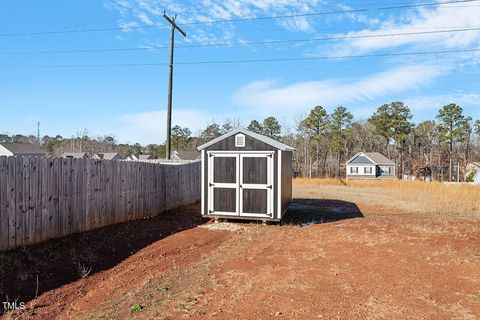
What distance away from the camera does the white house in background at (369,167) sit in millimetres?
47500

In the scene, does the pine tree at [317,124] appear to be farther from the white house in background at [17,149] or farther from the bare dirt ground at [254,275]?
the bare dirt ground at [254,275]

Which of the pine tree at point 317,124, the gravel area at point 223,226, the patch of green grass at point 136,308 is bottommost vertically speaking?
the gravel area at point 223,226

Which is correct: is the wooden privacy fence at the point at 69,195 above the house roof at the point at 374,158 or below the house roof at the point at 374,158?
below

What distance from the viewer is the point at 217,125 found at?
64.4 metres

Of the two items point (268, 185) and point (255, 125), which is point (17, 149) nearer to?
point (255, 125)

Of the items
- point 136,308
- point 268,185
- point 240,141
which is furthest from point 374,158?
point 136,308

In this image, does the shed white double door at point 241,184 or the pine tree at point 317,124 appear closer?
the shed white double door at point 241,184

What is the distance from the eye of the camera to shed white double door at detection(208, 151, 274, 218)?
31.5 feet

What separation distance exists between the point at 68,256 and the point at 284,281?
384 centimetres

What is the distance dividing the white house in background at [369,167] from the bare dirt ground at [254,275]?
40769 millimetres

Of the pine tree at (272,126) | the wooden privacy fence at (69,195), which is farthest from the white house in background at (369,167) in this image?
the wooden privacy fence at (69,195)

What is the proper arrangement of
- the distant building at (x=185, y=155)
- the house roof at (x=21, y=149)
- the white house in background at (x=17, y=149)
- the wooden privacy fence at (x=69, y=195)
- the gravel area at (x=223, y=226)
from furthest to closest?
1. the distant building at (x=185, y=155)
2. the house roof at (x=21, y=149)
3. the white house in background at (x=17, y=149)
4. the gravel area at (x=223, y=226)
5. the wooden privacy fence at (x=69, y=195)

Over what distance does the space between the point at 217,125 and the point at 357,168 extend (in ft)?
89.9

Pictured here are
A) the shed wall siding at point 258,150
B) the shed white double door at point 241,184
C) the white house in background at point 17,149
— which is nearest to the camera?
the shed wall siding at point 258,150
